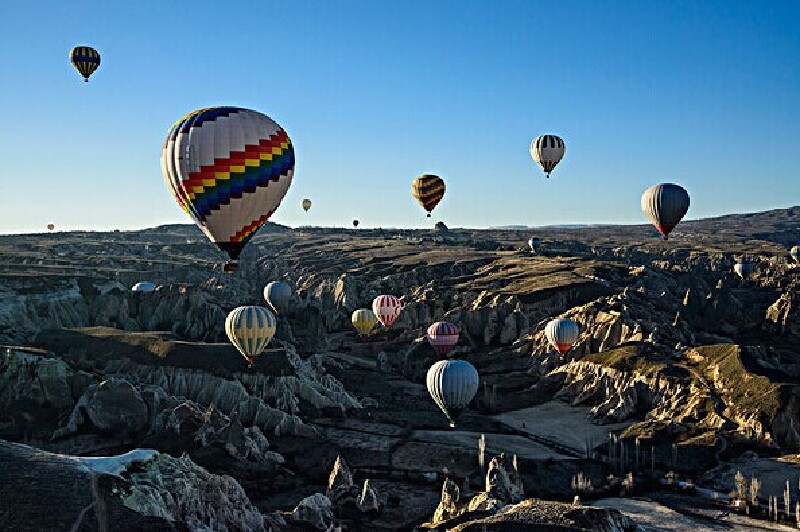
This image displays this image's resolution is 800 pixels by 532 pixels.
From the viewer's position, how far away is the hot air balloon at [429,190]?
8594 cm

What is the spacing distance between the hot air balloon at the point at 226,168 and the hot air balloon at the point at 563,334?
36261 mm

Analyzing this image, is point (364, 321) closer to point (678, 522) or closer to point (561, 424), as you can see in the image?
point (561, 424)

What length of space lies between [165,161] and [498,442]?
27973 mm

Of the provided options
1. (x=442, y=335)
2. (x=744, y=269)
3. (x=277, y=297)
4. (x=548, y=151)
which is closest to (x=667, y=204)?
(x=548, y=151)

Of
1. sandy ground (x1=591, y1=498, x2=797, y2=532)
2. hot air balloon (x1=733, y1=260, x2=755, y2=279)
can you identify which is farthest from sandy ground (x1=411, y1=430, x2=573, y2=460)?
hot air balloon (x1=733, y1=260, x2=755, y2=279)

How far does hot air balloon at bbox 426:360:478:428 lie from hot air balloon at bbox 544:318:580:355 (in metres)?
24.6

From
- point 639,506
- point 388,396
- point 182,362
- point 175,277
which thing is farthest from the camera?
point 175,277

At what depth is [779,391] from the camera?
51.2 metres

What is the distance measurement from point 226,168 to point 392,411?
92.5 feet

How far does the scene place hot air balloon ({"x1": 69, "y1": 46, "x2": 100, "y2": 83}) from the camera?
7750cm

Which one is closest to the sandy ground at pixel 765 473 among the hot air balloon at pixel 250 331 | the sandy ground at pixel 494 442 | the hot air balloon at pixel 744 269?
the sandy ground at pixel 494 442

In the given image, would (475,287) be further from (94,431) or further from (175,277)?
(94,431)

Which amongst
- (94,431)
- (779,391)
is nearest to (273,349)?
(94,431)

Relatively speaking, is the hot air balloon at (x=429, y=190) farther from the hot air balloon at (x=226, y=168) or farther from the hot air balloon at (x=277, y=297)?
the hot air balloon at (x=226, y=168)
